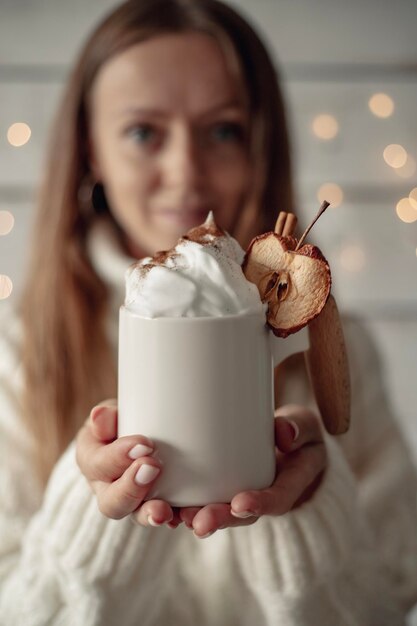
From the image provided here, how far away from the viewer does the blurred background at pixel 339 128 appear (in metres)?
1.79

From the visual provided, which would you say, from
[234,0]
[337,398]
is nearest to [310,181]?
[234,0]

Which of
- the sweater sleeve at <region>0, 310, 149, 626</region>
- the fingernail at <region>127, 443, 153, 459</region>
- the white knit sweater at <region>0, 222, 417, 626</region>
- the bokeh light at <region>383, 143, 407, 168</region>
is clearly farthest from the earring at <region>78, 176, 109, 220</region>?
the bokeh light at <region>383, 143, 407, 168</region>

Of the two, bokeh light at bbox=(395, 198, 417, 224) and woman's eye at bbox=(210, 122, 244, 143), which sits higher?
woman's eye at bbox=(210, 122, 244, 143)

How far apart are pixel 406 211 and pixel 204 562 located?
131cm

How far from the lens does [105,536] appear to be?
687 millimetres

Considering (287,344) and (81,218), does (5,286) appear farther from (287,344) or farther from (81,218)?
(287,344)

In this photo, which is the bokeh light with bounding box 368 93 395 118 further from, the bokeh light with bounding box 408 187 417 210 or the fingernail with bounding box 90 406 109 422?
the fingernail with bounding box 90 406 109 422

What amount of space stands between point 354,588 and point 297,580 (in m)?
0.11

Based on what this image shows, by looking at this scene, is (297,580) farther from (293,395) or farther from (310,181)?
(310,181)

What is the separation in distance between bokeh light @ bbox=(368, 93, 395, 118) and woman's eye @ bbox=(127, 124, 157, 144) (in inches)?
40.6

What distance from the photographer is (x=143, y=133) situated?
1012 mm

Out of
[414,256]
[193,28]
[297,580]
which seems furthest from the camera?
[414,256]

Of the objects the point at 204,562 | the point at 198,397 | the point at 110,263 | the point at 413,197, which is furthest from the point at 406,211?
the point at 198,397

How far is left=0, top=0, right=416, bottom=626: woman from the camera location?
2.27 ft
